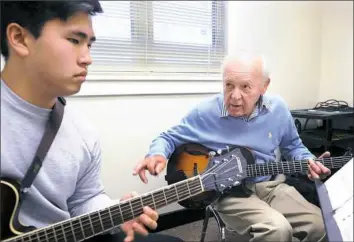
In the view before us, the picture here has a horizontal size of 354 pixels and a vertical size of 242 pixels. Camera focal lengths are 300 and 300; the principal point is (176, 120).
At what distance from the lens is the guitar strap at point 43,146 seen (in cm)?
33

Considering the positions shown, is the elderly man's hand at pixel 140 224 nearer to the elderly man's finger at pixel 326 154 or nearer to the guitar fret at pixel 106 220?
the guitar fret at pixel 106 220

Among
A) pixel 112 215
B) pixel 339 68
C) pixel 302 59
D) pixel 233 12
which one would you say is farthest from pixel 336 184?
pixel 339 68

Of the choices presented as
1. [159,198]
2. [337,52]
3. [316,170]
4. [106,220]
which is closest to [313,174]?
[316,170]

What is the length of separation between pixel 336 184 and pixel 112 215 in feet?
1.37

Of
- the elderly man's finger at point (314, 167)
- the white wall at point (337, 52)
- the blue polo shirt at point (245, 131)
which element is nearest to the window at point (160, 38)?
the blue polo shirt at point (245, 131)

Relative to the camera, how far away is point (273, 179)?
1037mm

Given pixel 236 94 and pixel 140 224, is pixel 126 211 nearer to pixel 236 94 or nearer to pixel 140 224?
pixel 140 224

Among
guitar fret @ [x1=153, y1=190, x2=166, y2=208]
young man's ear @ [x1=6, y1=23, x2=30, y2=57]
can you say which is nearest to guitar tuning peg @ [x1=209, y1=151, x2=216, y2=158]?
guitar fret @ [x1=153, y1=190, x2=166, y2=208]

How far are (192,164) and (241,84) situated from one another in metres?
0.29

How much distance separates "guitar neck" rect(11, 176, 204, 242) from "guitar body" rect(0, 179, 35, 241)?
0.5 inches

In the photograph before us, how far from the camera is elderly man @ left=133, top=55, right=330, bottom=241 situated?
92 cm

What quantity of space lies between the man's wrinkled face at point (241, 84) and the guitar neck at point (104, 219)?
43 cm

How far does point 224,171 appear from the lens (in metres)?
0.78

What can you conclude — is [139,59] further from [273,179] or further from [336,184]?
[273,179]
